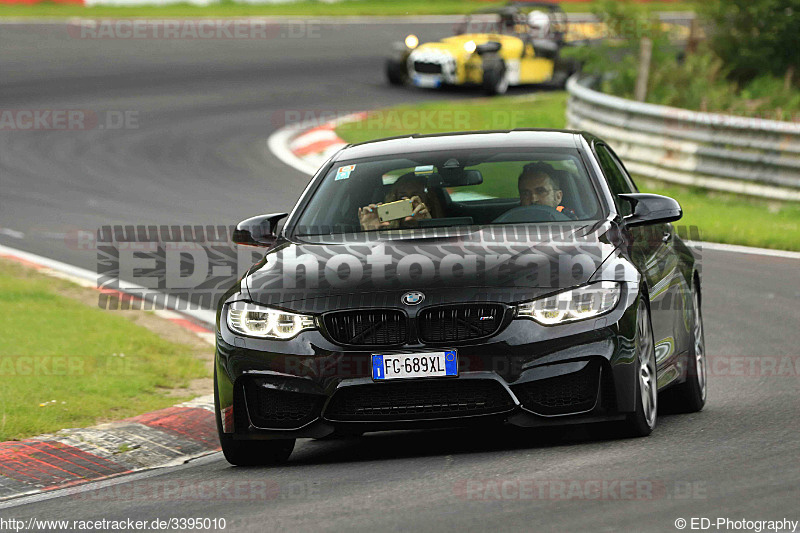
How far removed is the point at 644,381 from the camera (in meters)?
7.05

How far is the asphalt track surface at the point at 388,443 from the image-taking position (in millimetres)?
5688

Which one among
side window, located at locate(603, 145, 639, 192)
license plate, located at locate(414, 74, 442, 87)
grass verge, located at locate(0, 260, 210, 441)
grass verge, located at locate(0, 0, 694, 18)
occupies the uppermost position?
side window, located at locate(603, 145, 639, 192)

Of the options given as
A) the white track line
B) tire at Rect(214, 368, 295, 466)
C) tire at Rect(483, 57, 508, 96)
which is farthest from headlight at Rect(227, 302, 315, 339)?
tire at Rect(483, 57, 508, 96)

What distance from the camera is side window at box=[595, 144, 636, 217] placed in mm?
8117

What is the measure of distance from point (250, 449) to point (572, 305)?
5.54 ft

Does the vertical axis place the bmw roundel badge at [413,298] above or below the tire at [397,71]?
above

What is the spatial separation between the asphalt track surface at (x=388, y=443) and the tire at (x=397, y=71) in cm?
362

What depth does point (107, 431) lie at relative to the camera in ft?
26.9

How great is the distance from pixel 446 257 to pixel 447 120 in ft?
Answer: 56.9

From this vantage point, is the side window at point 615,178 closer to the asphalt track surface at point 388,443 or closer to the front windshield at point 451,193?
the front windshield at point 451,193

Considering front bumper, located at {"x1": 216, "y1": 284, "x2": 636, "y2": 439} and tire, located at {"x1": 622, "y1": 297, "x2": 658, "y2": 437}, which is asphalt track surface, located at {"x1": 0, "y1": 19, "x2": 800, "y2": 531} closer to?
tire, located at {"x1": 622, "y1": 297, "x2": 658, "y2": 437}

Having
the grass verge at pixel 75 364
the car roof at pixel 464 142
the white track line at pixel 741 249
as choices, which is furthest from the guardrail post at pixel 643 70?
the car roof at pixel 464 142

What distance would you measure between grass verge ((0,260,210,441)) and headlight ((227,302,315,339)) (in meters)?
1.72

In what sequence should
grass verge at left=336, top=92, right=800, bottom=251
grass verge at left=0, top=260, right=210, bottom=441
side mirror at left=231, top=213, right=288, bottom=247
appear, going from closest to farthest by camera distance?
side mirror at left=231, top=213, right=288, bottom=247 → grass verge at left=0, top=260, right=210, bottom=441 → grass verge at left=336, top=92, right=800, bottom=251
